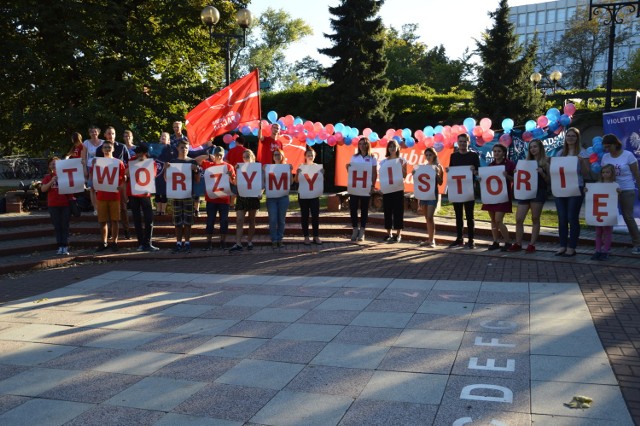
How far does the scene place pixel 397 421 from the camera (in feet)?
12.5

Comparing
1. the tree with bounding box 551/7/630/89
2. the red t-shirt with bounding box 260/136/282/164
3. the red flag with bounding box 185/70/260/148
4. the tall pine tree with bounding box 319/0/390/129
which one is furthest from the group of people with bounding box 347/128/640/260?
the tree with bounding box 551/7/630/89

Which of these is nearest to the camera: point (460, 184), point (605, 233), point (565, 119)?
point (605, 233)

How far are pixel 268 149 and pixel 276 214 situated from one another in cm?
180

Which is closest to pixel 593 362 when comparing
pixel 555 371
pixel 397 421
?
pixel 555 371

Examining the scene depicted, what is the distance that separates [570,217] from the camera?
30.4 feet

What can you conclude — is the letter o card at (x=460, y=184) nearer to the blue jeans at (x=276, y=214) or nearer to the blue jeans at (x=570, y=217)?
the blue jeans at (x=570, y=217)

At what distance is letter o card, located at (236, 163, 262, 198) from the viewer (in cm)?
1073

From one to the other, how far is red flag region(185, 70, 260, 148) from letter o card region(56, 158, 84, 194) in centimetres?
253

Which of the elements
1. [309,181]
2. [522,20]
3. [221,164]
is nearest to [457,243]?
[309,181]

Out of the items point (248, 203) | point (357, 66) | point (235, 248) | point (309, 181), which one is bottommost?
point (235, 248)

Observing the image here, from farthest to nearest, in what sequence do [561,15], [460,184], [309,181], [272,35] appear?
[561,15], [272,35], [309,181], [460,184]

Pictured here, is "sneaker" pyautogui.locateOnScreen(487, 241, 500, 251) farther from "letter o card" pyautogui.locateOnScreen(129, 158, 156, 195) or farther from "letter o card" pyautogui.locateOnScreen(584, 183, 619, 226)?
"letter o card" pyautogui.locateOnScreen(129, 158, 156, 195)

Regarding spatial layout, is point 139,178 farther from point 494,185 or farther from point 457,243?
point 494,185

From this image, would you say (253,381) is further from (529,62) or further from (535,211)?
(529,62)
